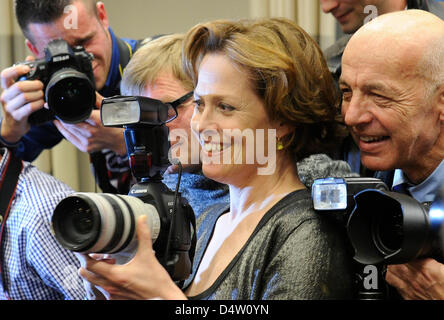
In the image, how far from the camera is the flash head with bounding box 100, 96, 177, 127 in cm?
90

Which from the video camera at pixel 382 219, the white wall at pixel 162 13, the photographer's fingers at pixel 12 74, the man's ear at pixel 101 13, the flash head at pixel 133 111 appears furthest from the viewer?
the white wall at pixel 162 13

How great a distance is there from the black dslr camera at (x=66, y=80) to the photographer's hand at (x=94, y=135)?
88mm

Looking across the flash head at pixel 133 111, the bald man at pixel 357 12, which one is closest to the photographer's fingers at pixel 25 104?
the flash head at pixel 133 111

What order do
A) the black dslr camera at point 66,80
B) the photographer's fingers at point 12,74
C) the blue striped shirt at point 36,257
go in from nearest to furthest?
the blue striped shirt at point 36,257 → the black dslr camera at point 66,80 → the photographer's fingers at point 12,74

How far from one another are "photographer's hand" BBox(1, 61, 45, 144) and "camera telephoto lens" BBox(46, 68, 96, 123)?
0.27 ft

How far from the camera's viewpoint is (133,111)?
2.95 feet

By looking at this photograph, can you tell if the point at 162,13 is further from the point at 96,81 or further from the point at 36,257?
the point at 36,257

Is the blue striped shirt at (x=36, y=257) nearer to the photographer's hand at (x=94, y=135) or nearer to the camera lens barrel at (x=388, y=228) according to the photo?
the photographer's hand at (x=94, y=135)

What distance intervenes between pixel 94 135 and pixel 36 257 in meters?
0.34

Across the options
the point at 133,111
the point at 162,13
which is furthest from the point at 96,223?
the point at 162,13

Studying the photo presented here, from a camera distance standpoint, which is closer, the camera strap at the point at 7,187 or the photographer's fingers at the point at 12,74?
the camera strap at the point at 7,187

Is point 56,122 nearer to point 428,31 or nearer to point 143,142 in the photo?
point 143,142

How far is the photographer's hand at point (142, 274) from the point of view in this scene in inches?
31.9
